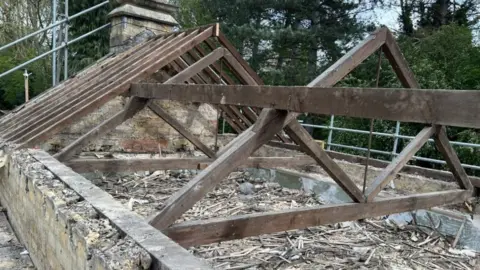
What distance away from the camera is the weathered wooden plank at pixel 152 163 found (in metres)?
4.70

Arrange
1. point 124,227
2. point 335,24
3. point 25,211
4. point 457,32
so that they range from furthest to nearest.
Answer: point 335,24 < point 457,32 < point 25,211 < point 124,227

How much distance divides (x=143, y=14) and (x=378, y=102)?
604 cm

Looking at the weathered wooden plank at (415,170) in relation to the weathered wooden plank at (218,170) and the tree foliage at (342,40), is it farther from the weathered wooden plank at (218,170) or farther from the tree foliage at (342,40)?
the tree foliage at (342,40)

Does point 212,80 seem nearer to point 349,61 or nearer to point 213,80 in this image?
point 213,80

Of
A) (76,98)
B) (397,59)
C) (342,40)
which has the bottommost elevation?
(76,98)

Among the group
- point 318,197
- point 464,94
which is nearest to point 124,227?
point 464,94

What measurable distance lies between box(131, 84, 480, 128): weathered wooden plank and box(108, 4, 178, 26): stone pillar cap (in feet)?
15.9

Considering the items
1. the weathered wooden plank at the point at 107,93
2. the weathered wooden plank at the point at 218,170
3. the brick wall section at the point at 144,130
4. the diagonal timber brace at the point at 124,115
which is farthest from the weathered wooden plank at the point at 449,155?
the brick wall section at the point at 144,130

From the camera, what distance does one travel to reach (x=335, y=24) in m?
13.7

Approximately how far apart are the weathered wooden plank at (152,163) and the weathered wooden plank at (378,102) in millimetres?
1521

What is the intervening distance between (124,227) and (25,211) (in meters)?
1.87

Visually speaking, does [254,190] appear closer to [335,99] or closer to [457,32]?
[335,99]

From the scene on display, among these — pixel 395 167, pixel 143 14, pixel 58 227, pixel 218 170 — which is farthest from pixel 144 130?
pixel 395 167

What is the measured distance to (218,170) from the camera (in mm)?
2541
